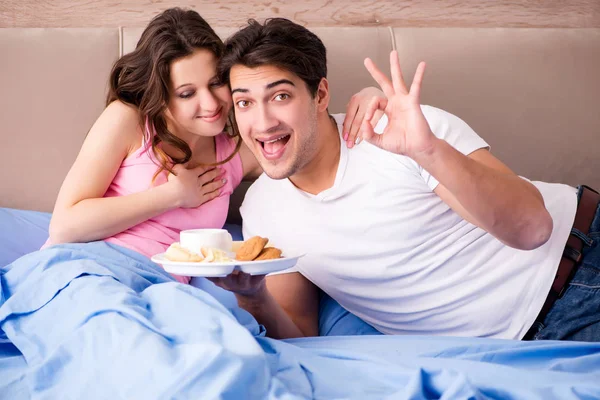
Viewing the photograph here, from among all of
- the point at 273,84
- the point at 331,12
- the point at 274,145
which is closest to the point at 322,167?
the point at 274,145

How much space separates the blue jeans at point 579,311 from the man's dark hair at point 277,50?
0.76 metres

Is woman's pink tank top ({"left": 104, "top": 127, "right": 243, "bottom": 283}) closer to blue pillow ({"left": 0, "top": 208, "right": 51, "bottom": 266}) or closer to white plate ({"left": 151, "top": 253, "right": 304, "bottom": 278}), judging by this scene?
blue pillow ({"left": 0, "top": 208, "right": 51, "bottom": 266})

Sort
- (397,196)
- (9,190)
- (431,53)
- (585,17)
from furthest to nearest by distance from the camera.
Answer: (585,17) < (431,53) < (9,190) < (397,196)

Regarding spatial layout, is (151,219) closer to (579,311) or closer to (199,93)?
(199,93)

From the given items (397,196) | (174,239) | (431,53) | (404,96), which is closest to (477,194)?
(404,96)

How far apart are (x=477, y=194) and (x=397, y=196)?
334 millimetres

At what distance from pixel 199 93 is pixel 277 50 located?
0.25 metres

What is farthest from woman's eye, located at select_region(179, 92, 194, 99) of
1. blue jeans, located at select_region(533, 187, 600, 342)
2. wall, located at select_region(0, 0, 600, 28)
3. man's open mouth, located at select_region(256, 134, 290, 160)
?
blue jeans, located at select_region(533, 187, 600, 342)

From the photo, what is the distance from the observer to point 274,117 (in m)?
1.70

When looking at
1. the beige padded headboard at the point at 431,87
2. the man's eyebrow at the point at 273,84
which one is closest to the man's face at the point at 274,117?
the man's eyebrow at the point at 273,84

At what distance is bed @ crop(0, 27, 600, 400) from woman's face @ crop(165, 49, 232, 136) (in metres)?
0.40

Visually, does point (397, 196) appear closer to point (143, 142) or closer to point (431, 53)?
point (143, 142)

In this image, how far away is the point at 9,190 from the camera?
219 centimetres

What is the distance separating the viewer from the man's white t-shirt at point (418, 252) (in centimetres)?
164
